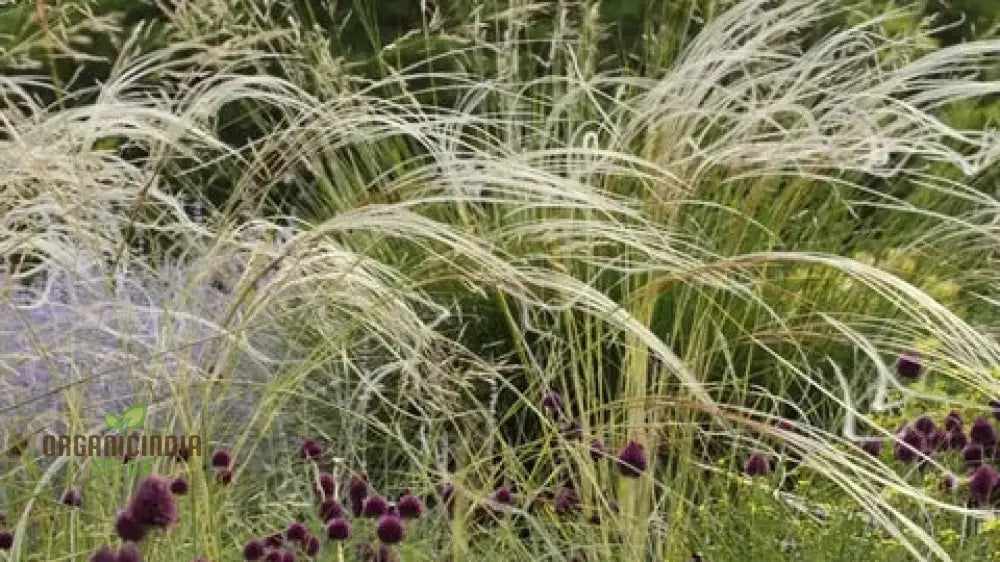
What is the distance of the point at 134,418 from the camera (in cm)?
307

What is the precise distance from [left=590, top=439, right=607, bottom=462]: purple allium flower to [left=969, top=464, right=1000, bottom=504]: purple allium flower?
0.54m

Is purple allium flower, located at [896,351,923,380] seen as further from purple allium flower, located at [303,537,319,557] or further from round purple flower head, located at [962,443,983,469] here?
purple allium flower, located at [303,537,319,557]

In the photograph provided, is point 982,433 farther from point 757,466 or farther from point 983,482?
point 757,466

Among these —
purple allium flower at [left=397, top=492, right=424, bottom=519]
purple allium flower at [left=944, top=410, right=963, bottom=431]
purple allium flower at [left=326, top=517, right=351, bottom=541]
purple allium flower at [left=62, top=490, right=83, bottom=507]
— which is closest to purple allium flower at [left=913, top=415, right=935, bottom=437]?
purple allium flower at [left=944, top=410, right=963, bottom=431]

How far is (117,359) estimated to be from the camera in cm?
343

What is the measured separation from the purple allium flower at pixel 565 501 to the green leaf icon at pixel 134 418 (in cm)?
67

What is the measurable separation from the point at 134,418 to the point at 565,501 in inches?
27.6

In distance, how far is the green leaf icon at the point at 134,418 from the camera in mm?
3064

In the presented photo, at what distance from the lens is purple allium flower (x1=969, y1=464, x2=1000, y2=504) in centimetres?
286

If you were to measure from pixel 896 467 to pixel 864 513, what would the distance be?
442 mm

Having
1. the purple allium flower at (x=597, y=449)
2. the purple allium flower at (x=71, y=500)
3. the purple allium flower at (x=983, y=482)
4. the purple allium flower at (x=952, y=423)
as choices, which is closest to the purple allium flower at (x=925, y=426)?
the purple allium flower at (x=952, y=423)

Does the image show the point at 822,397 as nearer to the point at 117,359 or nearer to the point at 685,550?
the point at 685,550

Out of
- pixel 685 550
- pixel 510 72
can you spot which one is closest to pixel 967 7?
pixel 510 72

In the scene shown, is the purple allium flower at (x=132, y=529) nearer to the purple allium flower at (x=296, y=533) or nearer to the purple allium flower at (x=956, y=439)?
the purple allium flower at (x=296, y=533)
